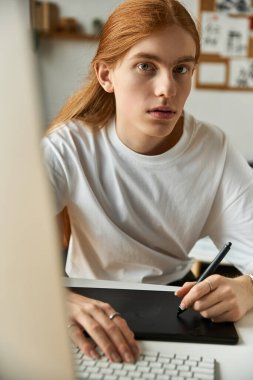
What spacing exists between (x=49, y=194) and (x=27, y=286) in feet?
0.18

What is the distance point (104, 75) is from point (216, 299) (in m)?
0.55

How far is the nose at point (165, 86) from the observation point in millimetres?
930

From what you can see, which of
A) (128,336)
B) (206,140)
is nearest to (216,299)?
(128,336)

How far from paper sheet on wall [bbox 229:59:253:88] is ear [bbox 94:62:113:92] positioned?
2043 mm

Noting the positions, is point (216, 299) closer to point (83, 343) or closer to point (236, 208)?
point (83, 343)

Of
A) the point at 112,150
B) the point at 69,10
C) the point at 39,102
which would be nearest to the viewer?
the point at 39,102

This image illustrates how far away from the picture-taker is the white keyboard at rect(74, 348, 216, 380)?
1.94 feet

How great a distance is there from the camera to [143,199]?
3.48 ft

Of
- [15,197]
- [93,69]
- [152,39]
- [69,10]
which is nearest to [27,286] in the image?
[15,197]

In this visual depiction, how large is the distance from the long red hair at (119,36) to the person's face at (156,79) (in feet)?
0.05

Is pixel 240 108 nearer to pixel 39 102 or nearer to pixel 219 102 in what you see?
pixel 219 102

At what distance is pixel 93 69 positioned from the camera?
1118mm

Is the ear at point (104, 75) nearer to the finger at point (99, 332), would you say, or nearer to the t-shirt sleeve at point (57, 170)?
the t-shirt sleeve at point (57, 170)

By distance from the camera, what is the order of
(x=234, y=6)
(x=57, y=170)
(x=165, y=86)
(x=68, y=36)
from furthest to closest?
(x=234, y=6), (x=68, y=36), (x=57, y=170), (x=165, y=86)
